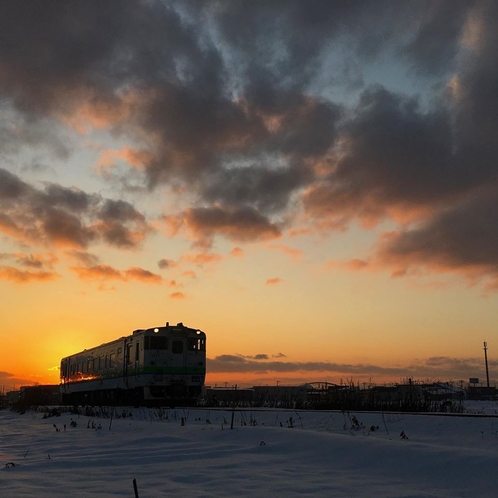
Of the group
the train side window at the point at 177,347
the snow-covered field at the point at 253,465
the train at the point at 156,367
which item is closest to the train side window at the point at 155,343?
the train at the point at 156,367

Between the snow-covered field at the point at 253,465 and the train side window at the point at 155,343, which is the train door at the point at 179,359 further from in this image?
the snow-covered field at the point at 253,465

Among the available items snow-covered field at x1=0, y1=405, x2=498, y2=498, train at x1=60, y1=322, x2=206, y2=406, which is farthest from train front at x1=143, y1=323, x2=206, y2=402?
snow-covered field at x1=0, y1=405, x2=498, y2=498

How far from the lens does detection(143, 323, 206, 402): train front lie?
1069 inches

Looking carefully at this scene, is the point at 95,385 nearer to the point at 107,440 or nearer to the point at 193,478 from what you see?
the point at 107,440

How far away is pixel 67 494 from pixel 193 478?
4.54 feet

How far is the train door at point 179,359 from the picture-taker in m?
27.8

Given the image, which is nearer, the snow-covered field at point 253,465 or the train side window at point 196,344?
the snow-covered field at point 253,465

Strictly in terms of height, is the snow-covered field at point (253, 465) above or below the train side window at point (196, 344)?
below

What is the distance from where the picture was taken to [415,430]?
1232 cm

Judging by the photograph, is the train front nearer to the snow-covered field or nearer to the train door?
the train door

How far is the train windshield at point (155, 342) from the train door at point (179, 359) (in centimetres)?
49

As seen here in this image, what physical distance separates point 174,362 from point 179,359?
0.38 metres

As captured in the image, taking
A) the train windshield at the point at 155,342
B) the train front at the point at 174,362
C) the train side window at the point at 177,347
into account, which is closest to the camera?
the train front at the point at 174,362

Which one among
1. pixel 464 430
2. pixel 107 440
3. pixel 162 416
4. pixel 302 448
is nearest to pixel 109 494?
pixel 302 448
